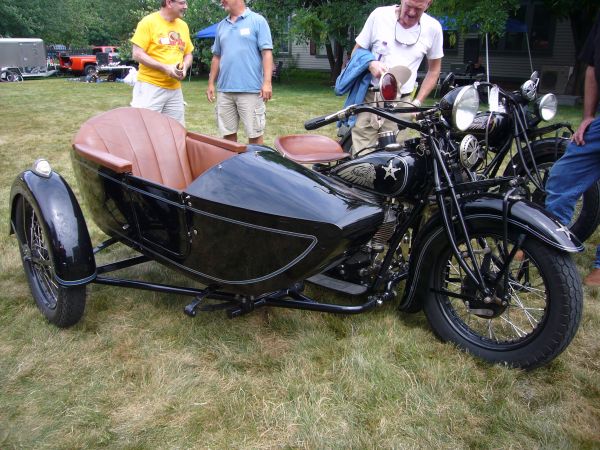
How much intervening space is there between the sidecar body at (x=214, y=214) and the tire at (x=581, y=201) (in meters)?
1.65

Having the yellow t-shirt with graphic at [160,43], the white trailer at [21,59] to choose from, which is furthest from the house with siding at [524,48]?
the white trailer at [21,59]

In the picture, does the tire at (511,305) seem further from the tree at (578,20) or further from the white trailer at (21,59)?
the white trailer at (21,59)

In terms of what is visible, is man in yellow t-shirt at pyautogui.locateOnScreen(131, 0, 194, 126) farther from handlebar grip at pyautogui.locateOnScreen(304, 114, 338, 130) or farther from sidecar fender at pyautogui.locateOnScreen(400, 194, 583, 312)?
sidecar fender at pyautogui.locateOnScreen(400, 194, 583, 312)

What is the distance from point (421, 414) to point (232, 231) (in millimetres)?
1076

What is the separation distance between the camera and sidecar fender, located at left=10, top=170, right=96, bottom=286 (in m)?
2.48

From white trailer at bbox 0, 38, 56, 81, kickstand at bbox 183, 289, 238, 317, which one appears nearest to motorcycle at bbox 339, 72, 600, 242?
kickstand at bbox 183, 289, 238, 317

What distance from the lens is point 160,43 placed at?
14.3 feet

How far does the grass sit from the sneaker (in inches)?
2.7

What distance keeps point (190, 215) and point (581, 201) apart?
2743 mm

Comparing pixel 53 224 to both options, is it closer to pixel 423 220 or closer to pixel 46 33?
pixel 423 220

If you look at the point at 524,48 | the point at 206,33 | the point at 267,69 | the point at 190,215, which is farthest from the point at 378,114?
the point at 524,48

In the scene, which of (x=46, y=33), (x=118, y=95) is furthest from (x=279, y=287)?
(x=46, y=33)

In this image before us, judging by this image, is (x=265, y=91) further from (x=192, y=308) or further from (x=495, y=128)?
(x=192, y=308)

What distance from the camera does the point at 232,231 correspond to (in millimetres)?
2186
